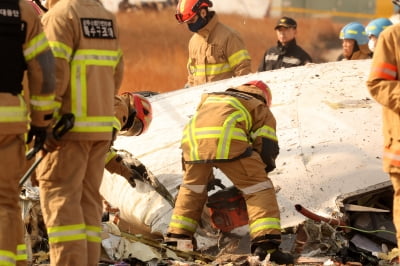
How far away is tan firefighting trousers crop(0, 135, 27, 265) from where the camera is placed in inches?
283

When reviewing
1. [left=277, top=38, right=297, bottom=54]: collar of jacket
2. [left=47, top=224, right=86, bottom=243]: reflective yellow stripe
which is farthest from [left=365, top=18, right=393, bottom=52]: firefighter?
[left=47, top=224, right=86, bottom=243]: reflective yellow stripe

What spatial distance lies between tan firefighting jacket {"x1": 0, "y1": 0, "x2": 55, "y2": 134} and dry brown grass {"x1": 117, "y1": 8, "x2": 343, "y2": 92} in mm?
14378

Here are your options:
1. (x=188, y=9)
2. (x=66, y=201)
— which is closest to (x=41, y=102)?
(x=66, y=201)

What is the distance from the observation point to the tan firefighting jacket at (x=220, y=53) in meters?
13.0

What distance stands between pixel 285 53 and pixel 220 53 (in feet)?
6.22

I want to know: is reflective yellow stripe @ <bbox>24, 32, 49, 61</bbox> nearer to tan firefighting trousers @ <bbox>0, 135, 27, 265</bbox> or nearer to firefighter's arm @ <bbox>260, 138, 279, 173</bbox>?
tan firefighting trousers @ <bbox>0, 135, 27, 265</bbox>

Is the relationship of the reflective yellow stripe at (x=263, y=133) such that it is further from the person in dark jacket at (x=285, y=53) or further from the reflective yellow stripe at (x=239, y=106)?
the person in dark jacket at (x=285, y=53)

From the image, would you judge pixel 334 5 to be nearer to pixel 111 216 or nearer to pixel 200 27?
pixel 200 27

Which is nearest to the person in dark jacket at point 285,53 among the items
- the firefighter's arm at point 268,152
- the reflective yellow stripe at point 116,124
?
the firefighter's arm at point 268,152

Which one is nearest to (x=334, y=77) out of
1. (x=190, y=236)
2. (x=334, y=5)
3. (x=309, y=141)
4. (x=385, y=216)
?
(x=309, y=141)

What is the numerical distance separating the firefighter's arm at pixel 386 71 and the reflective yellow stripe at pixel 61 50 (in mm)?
1921

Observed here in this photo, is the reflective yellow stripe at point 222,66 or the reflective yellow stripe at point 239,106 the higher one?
the reflective yellow stripe at point 239,106

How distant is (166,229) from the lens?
982 cm

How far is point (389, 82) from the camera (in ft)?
25.3
